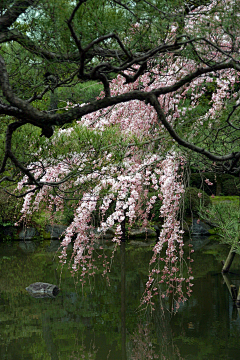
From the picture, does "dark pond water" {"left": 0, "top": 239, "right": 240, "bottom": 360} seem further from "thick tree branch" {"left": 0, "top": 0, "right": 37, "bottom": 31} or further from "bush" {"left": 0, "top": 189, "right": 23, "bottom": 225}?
"bush" {"left": 0, "top": 189, "right": 23, "bottom": 225}

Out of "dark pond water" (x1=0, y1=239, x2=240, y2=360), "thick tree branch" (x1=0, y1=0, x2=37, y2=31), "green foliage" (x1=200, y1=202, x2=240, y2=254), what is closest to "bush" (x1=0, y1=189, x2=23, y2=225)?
"dark pond water" (x1=0, y1=239, x2=240, y2=360)

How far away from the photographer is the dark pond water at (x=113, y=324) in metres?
4.13

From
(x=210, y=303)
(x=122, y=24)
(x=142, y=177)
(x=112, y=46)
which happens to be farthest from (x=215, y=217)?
(x=122, y=24)

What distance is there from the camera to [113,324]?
189 inches

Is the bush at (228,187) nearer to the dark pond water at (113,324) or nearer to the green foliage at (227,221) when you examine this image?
the dark pond water at (113,324)

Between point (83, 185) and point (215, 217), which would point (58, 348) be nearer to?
point (83, 185)

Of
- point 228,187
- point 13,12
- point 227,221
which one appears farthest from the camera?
point 228,187

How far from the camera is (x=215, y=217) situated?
210 inches

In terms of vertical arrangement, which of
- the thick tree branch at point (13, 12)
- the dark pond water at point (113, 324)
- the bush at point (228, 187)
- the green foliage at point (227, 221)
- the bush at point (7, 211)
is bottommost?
the dark pond water at point (113, 324)

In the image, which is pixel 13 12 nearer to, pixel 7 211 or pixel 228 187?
pixel 7 211

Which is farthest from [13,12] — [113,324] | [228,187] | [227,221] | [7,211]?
[228,187]

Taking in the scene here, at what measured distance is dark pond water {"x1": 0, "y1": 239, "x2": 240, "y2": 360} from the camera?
4129mm

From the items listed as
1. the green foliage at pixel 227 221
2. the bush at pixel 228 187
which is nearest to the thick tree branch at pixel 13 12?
the green foliage at pixel 227 221

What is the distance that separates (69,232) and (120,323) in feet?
4.71
